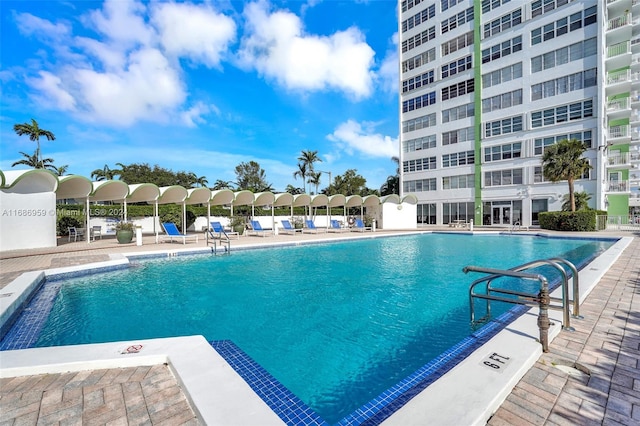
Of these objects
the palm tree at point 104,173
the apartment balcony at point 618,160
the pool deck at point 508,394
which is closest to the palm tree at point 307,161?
the palm tree at point 104,173

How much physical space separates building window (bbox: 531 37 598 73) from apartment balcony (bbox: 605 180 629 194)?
1089cm

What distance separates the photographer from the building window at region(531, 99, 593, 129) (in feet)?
79.7

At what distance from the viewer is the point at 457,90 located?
106 ft

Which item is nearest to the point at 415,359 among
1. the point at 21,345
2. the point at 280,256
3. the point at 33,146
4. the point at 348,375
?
the point at 348,375

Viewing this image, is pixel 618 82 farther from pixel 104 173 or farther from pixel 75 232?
pixel 104 173

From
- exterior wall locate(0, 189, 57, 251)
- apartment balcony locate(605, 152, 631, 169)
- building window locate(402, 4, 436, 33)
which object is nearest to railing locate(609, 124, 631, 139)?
apartment balcony locate(605, 152, 631, 169)

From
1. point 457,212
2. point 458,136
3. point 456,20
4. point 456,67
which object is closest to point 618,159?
point 458,136

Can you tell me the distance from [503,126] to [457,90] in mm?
6517

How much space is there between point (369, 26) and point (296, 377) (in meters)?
27.4

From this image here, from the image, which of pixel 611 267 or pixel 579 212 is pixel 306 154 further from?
pixel 611 267

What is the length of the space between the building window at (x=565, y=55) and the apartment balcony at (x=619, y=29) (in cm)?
262

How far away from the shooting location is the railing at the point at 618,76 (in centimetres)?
2471

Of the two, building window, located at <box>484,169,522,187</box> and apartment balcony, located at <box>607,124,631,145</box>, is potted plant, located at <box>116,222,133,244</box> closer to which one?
building window, located at <box>484,169,522,187</box>

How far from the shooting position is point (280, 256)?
1234 cm
